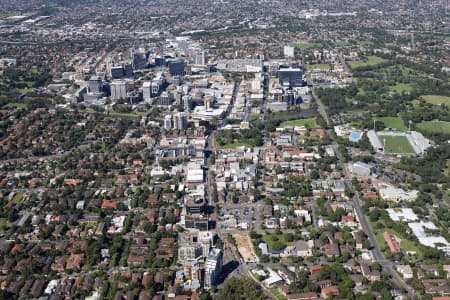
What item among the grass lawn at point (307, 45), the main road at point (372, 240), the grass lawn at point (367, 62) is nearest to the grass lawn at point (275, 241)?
the main road at point (372, 240)

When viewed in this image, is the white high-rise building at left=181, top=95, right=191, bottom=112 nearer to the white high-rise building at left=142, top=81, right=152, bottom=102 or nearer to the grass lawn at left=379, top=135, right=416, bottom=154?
the white high-rise building at left=142, top=81, right=152, bottom=102

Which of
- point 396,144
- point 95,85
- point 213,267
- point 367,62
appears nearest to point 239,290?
point 213,267

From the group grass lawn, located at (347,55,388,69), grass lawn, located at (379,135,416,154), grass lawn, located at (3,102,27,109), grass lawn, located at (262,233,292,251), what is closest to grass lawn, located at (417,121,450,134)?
grass lawn, located at (379,135,416,154)

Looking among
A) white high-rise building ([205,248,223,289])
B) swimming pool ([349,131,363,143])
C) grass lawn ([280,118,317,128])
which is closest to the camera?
white high-rise building ([205,248,223,289])

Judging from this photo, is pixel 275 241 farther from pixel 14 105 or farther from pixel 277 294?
pixel 14 105

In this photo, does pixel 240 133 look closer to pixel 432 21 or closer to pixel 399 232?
pixel 399 232

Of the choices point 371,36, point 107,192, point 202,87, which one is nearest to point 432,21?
point 371,36
